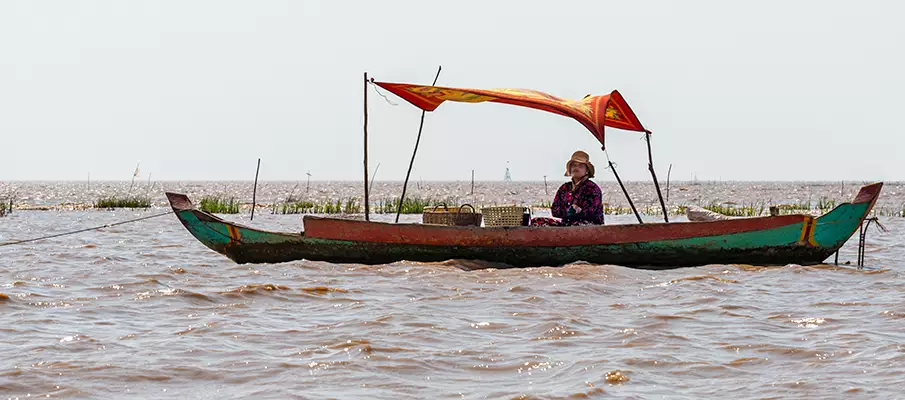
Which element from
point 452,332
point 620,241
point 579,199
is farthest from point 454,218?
point 452,332

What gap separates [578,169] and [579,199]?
1.11 ft

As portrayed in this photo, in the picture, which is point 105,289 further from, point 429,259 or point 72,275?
point 429,259

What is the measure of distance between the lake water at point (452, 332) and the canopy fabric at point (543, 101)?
145 cm

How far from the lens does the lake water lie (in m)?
4.36

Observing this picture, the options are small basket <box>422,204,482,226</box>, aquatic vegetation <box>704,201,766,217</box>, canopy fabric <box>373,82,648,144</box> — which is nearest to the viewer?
canopy fabric <box>373,82,648,144</box>

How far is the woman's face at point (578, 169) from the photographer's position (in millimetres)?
9555

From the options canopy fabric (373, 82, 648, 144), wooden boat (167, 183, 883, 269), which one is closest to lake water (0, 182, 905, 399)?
wooden boat (167, 183, 883, 269)

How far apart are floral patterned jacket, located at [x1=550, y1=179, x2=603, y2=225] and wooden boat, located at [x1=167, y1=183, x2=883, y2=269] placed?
1.03 feet

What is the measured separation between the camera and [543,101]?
9.54 m

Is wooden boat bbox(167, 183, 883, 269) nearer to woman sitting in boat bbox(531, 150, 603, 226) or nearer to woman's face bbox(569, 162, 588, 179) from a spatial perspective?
woman sitting in boat bbox(531, 150, 603, 226)

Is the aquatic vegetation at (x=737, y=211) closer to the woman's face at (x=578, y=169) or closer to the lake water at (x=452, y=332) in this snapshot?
the woman's face at (x=578, y=169)

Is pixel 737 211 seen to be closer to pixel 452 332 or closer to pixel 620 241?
pixel 620 241

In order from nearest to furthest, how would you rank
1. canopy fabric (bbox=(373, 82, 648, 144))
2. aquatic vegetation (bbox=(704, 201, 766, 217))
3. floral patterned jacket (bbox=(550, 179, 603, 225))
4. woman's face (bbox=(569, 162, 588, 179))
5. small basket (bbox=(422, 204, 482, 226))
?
canopy fabric (bbox=(373, 82, 648, 144)) < woman's face (bbox=(569, 162, 588, 179)) < floral patterned jacket (bbox=(550, 179, 603, 225)) < small basket (bbox=(422, 204, 482, 226)) < aquatic vegetation (bbox=(704, 201, 766, 217))

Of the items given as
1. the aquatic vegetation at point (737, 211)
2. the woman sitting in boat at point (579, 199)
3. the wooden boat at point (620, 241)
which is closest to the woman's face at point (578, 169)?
the woman sitting in boat at point (579, 199)
